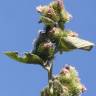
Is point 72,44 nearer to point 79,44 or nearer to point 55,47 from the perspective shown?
point 79,44

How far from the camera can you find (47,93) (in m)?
4.37

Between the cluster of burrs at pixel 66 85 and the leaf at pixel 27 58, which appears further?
the leaf at pixel 27 58

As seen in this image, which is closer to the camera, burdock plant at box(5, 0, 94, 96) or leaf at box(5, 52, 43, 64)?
burdock plant at box(5, 0, 94, 96)

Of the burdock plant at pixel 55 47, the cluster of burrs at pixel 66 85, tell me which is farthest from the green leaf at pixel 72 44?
the cluster of burrs at pixel 66 85

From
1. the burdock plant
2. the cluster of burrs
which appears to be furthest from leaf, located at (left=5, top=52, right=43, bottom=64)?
the cluster of burrs

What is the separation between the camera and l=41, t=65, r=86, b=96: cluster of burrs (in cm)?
433

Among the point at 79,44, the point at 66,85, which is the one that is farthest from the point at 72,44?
the point at 66,85

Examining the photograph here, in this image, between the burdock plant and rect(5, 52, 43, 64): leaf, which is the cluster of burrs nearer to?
the burdock plant

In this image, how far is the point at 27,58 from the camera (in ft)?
15.0

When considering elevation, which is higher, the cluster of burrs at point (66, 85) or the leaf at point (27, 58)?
the leaf at point (27, 58)

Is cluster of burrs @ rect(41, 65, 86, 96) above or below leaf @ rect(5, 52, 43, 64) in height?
below

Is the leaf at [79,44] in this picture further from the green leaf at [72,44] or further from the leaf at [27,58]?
the leaf at [27,58]

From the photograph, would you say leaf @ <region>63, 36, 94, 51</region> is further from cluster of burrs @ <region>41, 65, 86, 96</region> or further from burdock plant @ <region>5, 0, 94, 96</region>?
cluster of burrs @ <region>41, 65, 86, 96</region>

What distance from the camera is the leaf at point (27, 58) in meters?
4.52
